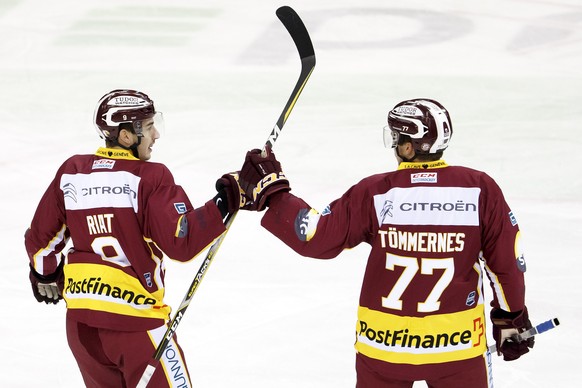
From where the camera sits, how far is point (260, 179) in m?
3.42

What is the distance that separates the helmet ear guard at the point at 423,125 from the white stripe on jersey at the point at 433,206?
0.50 feet

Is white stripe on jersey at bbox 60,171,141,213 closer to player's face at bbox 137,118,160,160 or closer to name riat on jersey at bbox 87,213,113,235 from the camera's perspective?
name riat on jersey at bbox 87,213,113,235

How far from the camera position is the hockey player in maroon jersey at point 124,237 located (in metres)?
3.35

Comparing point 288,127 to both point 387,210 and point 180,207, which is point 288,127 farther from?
point 387,210

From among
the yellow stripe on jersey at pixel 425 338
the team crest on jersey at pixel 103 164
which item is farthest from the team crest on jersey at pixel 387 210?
the team crest on jersey at pixel 103 164

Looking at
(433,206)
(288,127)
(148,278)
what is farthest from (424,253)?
(288,127)

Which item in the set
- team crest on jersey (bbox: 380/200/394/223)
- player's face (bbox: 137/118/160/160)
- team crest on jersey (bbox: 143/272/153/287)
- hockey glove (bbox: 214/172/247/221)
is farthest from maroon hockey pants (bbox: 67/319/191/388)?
team crest on jersey (bbox: 380/200/394/223)

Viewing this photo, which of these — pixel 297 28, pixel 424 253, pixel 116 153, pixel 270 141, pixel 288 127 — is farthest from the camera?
pixel 288 127

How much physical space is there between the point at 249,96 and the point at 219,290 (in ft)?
10.9

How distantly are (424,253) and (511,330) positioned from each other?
1.44ft

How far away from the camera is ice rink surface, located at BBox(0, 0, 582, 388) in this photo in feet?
15.9

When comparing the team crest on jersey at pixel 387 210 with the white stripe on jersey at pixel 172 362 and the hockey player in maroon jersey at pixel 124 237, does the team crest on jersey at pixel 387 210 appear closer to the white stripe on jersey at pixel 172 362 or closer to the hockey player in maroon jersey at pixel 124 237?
the hockey player in maroon jersey at pixel 124 237

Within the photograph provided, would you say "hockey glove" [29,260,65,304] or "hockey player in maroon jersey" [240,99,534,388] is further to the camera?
"hockey glove" [29,260,65,304]

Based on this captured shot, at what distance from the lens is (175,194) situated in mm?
3371
